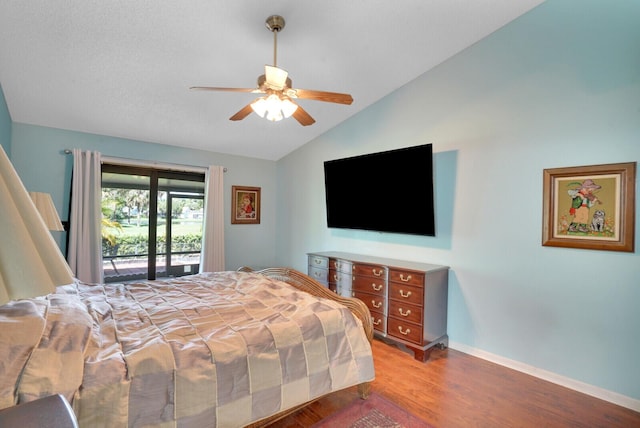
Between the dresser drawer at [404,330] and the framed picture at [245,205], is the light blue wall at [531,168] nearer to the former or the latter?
the dresser drawer at [404,330]

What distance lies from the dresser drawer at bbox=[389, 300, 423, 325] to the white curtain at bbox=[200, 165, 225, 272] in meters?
2.76

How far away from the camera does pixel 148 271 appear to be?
14.2 feet

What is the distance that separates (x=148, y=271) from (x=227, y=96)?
105 inches

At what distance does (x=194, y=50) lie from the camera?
2688mm

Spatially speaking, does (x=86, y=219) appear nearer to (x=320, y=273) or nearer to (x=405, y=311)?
(x=320, y=273)

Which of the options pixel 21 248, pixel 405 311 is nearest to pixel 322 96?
pixel 21 248

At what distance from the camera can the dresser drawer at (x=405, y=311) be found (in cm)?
287

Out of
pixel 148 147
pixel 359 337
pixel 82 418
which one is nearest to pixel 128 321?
pixel 82 418

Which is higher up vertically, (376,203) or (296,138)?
(296,138)

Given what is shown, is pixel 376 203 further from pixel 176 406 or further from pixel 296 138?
pixel 176 406

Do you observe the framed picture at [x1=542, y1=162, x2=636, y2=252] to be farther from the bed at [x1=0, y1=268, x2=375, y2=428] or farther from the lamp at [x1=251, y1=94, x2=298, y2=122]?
the lamp at [x1=251, y1=94, x2=298, y2=122]

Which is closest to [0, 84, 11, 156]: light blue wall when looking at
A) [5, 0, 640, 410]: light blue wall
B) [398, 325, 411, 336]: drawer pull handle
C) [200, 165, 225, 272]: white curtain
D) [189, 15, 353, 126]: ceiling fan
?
[5, 0, 640, 410]: light blue wall

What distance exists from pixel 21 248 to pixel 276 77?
169 cm

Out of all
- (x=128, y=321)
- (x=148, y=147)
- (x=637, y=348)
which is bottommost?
(x=637, y=348)
